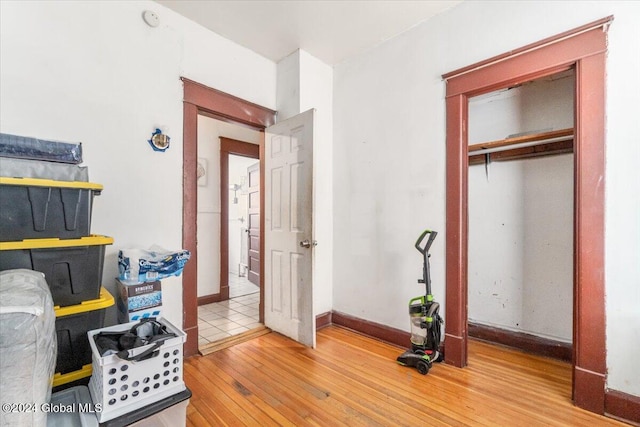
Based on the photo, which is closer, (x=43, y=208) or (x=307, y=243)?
(x=43, y=208)

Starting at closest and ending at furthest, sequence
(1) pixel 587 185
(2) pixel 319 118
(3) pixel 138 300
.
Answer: (1) pixel 587 185 < (3) pixel 138 300 < (2) pixel 319 118

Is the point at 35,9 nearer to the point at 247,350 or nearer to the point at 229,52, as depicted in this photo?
the point at 229,52

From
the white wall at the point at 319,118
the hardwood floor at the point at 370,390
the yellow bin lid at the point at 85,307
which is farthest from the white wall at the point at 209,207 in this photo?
the yellow bin lid at the point at 85,307

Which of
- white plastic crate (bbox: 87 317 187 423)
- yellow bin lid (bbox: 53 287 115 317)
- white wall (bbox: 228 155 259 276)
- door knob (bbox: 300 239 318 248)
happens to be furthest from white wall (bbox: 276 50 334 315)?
white wall (bbox: 228 155 259 276)

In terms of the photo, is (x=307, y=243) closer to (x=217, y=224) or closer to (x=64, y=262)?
(x=64, y=262)

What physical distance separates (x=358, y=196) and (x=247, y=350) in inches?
68.8

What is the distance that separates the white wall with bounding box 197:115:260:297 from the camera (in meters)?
3.97

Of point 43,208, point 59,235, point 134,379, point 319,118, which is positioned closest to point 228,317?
point 134,379

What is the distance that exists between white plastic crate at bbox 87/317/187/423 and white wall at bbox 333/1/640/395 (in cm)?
186

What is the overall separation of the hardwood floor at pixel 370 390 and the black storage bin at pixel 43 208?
1228 millimetres

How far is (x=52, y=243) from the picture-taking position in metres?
1.39

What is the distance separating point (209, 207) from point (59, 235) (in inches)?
104

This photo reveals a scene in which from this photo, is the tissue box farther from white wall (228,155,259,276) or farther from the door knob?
white wall (228,155,259,276)

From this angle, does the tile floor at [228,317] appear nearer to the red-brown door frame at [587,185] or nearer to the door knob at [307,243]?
the door knob at [307,243]
